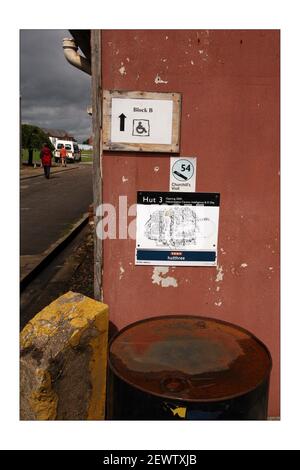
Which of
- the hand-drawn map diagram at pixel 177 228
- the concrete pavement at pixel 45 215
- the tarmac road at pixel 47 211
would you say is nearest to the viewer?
the hand-drawn map diagram at pixel 177 228

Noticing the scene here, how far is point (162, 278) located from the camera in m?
2.79

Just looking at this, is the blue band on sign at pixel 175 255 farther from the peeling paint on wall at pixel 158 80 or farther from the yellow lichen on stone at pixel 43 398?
the peeling paint on wall at pixel 158 80

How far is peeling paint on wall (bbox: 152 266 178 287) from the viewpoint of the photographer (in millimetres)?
2773

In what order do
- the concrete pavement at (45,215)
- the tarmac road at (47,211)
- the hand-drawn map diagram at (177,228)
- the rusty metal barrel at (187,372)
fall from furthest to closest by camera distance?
the tarmac road at (47,211) < the concrete pavement at (45,215) < the hand-drawn map diagram at (177,228) < the rusty metal barrel at (187,372)

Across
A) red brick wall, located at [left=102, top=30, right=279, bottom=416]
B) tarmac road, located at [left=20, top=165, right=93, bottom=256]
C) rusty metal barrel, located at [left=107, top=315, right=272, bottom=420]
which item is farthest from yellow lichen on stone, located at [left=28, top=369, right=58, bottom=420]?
tarmac road, located at [left=20, top=165, right=93, bottom=256]

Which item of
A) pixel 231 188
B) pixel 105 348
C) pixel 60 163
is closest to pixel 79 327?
pixel 105 348

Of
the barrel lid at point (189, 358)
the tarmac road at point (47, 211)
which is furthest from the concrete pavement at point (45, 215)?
the barrel lid at point (189, 358)

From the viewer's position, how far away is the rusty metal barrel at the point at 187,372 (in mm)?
1763

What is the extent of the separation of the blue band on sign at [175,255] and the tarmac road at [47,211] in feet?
15.7

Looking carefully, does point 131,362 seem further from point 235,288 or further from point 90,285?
point 90,285

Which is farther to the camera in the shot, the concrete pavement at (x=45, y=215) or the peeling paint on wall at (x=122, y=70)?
the concrete pavement at (x=45, y=215)

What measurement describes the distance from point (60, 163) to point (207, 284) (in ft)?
117

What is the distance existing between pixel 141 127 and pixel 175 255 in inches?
38.8

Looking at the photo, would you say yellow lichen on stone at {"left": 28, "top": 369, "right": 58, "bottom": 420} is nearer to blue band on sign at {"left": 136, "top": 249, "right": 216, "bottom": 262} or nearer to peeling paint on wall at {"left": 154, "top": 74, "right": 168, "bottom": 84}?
blue band on sign at {"left": 136, "top": 249, "right": 216, "bottom": 262}
